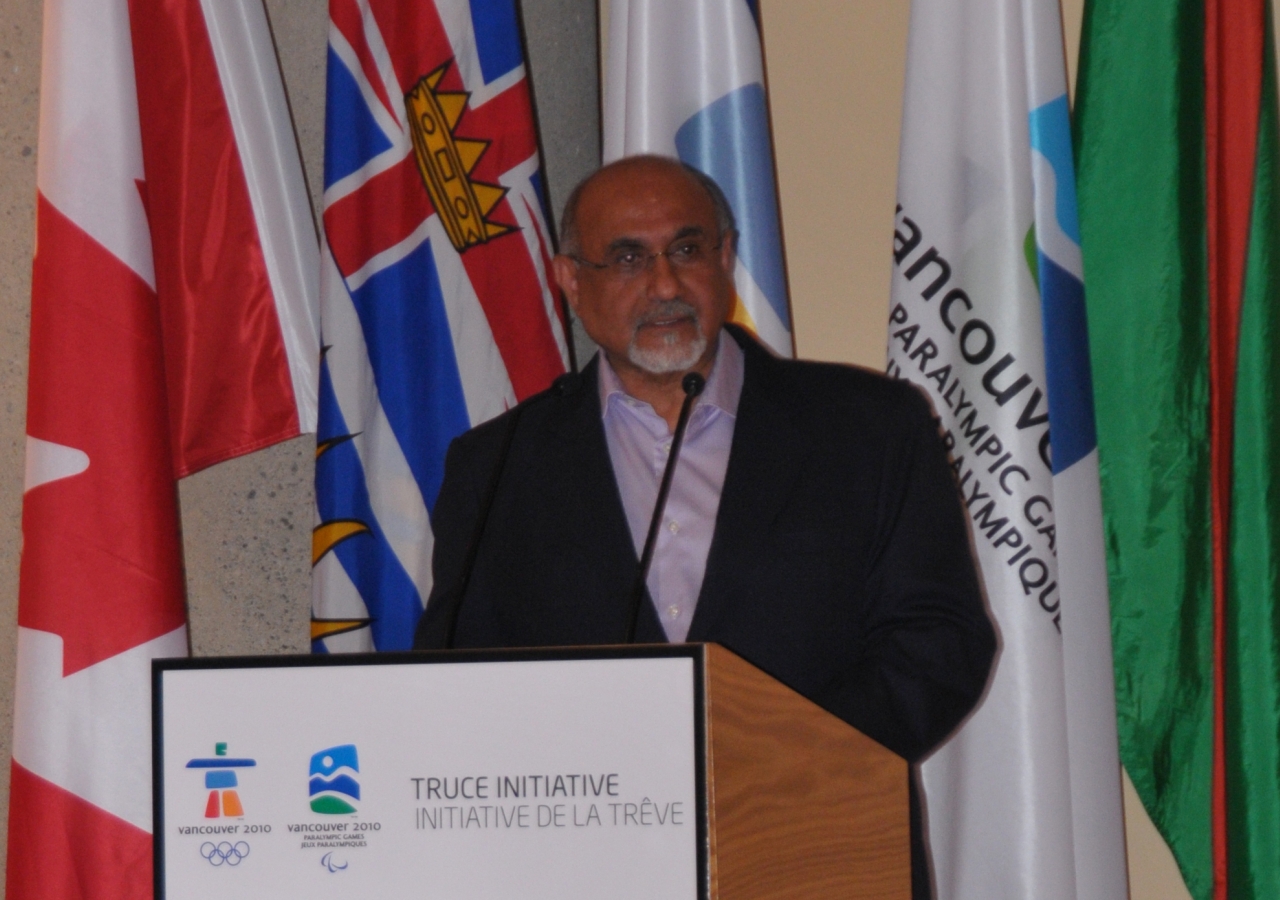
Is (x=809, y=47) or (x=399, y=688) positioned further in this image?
(x=809, y=47)

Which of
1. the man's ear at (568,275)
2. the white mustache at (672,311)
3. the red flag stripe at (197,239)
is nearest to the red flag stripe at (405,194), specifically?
the red flag stripe at (197,239)

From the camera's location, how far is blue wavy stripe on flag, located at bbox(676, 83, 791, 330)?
2.93m

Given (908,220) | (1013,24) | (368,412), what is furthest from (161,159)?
(1013,24)

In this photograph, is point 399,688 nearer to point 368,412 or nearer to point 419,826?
point 419,826

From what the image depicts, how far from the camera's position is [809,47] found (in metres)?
3.41

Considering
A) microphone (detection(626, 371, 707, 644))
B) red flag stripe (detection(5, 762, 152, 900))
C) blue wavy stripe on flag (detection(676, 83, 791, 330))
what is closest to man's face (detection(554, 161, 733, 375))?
microphone (detection(626, 371, 707, 644))

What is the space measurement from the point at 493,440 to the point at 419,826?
1073 mm

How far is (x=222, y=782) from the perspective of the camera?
1.20 metres

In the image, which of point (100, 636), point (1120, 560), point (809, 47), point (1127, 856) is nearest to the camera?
point (100, 636)

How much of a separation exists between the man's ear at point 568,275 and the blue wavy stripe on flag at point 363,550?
73 centimetres

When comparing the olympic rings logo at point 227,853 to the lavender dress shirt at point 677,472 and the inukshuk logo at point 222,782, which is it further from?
the lavender dress shirt at point 677,472

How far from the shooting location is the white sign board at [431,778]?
44.6 inches

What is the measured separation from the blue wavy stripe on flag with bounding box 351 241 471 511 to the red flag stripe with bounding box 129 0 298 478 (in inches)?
10.1

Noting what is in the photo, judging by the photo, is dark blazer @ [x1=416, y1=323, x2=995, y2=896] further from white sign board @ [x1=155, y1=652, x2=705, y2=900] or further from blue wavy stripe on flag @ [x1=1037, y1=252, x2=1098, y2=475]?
blue wavy stripe on flag @ [x1=1037, y1=252, x2=1098, y2=475]
